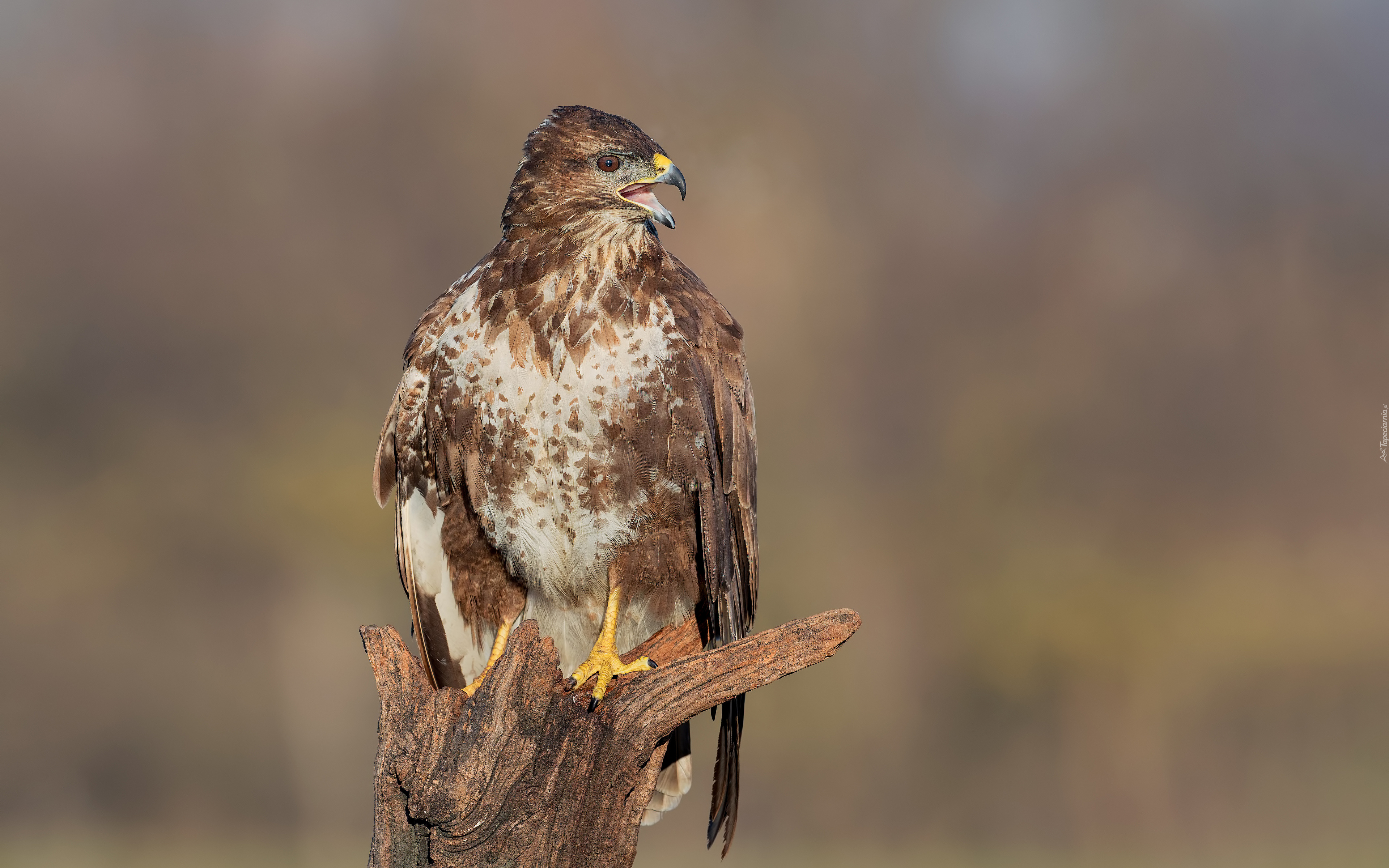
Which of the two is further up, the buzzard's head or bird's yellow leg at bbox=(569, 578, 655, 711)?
the buzzard's head

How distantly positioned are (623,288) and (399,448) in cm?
106

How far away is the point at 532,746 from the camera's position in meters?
3.12

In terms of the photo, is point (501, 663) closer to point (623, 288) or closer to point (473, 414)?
point (473, 414)

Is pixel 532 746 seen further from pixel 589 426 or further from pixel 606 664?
pixel 589 426

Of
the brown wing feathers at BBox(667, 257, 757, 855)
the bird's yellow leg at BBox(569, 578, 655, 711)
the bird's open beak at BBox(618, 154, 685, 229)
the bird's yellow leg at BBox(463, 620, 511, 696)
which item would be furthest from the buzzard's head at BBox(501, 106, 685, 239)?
the bird's yellow leg at BBox(463, 620, 511, 696)

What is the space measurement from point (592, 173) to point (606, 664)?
1646 millimetres

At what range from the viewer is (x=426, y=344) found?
391cm

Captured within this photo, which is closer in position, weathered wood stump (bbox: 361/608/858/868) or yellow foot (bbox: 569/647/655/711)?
weathered wood stump (bbox: 361/608/858/868)

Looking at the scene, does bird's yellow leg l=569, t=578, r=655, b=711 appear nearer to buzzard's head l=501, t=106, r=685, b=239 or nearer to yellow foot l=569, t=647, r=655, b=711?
yellow foot l=569, t=647, r=655, b=711

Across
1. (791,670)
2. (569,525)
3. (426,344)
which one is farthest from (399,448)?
(791,670)


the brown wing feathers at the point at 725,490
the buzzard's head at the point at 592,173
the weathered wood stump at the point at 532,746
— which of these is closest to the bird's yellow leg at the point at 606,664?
the weathered wood stump at the point at 532,746

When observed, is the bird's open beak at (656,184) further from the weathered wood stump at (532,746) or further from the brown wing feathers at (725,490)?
the weathered wood stump at (532,746)

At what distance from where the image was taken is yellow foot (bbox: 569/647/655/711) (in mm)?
3627

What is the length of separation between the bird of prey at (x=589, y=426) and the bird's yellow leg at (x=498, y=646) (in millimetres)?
30
